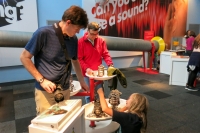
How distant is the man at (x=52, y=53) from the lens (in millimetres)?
1133

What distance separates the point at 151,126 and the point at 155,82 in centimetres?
207

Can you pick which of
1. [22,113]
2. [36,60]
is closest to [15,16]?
[22,113]

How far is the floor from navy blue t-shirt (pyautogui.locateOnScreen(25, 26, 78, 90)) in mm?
1319

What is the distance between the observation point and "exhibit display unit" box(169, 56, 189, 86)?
12.4 ft

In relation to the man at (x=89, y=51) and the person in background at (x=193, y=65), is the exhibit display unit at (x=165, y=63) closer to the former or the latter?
the person in background at (x=193, y=65)

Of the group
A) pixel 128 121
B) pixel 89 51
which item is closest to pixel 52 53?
pixel 128 121

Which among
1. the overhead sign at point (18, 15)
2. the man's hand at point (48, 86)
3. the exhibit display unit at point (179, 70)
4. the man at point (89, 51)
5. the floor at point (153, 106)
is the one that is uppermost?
the overhead sign at point (18, 15)

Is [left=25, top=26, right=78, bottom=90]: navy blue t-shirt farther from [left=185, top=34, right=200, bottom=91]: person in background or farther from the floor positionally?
[left=185, top=34, right=200, bottom=91]: person in background

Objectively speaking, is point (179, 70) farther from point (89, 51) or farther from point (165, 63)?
point (89, 51)

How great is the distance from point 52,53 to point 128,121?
2.40 ft

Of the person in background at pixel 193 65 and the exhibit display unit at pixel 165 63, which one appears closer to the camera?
the person in background at pixel 193 65

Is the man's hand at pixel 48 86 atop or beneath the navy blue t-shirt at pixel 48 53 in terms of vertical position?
beneath

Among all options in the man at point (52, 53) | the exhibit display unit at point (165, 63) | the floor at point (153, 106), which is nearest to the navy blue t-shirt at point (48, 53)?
the man at point (52, 53)

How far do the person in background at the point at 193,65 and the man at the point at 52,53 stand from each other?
3.00 metres
